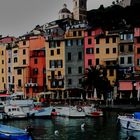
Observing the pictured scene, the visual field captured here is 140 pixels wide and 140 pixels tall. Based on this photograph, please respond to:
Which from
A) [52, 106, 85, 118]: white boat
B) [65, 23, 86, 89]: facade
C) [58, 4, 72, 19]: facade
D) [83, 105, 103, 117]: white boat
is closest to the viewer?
[52, 106, 85, 118]: white boat

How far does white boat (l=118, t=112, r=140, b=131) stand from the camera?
4986 cm

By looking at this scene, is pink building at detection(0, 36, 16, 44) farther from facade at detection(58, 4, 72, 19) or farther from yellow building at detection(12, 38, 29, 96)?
facade at detection(58, 4, 72, 19)

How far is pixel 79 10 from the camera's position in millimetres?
170750

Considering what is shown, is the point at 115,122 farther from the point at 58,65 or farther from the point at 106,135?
the point at 58,65

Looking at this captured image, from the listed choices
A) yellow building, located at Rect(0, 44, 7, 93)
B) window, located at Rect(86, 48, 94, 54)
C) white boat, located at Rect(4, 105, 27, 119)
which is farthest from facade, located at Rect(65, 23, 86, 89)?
white boat, located at Rect(4, 105, 27, 119)

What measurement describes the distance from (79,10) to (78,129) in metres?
124

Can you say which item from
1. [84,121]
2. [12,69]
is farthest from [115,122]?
[12,69]

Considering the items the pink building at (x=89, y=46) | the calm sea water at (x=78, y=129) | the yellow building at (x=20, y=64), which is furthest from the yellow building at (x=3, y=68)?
the calm sea water at (x=78, y=129)

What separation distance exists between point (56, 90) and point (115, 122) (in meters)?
38.0

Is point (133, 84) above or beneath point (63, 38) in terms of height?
beneath

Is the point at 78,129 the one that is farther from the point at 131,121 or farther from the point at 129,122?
the point at 131,121

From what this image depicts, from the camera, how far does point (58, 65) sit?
95.1 m

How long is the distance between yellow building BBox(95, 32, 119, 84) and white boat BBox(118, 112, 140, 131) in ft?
116

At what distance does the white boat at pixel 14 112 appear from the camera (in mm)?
62656
